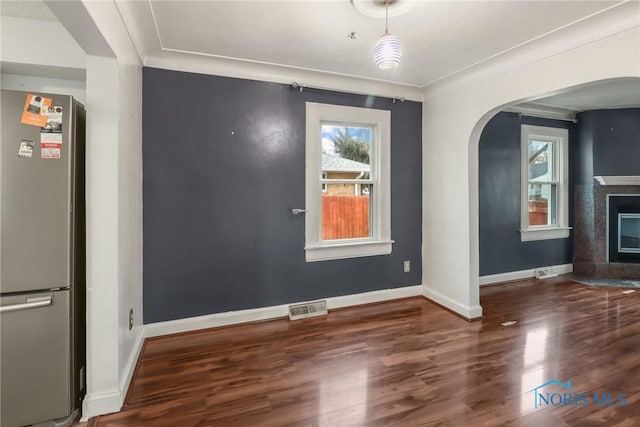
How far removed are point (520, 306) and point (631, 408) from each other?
5.55 feet

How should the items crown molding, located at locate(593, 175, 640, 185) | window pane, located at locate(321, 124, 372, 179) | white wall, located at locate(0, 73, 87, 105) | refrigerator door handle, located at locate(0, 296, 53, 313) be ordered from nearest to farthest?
refrigerator door handle, located at locate(0, 296, 53, 313) < white wall, located at locate(0, 73, 87, 105) < window pane, located at locate(321, 124, 372, 179) < crown molding, located at locate(593, 175, 640, 185)

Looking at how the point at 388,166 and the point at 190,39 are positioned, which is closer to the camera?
the point at 190,39

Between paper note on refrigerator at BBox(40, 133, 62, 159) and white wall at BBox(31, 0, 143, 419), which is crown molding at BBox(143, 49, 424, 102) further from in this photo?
paper note on refrigerator at BBox(40, 133, 62, 159)

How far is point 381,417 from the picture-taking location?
1.77m

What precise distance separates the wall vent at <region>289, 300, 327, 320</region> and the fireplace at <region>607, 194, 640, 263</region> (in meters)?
4.51

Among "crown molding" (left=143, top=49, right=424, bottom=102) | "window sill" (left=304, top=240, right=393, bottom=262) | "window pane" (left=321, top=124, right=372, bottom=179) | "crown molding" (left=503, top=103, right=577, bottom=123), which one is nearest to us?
"crown molding" (left=143, top=49, right=424, bottom=102)

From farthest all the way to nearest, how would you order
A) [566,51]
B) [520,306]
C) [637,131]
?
[637,131]
[520,306]
[566,51]

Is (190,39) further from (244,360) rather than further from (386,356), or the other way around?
(386,356)

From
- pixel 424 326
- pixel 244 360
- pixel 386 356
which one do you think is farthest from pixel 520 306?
pixel 244 360

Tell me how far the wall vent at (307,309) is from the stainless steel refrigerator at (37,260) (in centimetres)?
180

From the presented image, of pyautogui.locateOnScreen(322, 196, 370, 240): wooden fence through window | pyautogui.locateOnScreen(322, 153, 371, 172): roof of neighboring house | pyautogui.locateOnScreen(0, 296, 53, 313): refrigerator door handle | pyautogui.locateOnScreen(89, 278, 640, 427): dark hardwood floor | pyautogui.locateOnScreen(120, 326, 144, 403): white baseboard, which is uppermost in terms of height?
pyautogui.locateOnScreen(322, 153, 371, 172): roof of neighboring house

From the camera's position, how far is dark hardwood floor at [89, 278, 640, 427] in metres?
1.80

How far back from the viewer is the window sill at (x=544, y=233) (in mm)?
4461

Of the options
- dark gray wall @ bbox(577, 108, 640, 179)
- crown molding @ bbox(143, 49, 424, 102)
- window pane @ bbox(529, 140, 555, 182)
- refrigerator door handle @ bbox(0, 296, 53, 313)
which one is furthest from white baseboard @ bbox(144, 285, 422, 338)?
dark gray wall @ bbox(577, 108, 640, 179)
